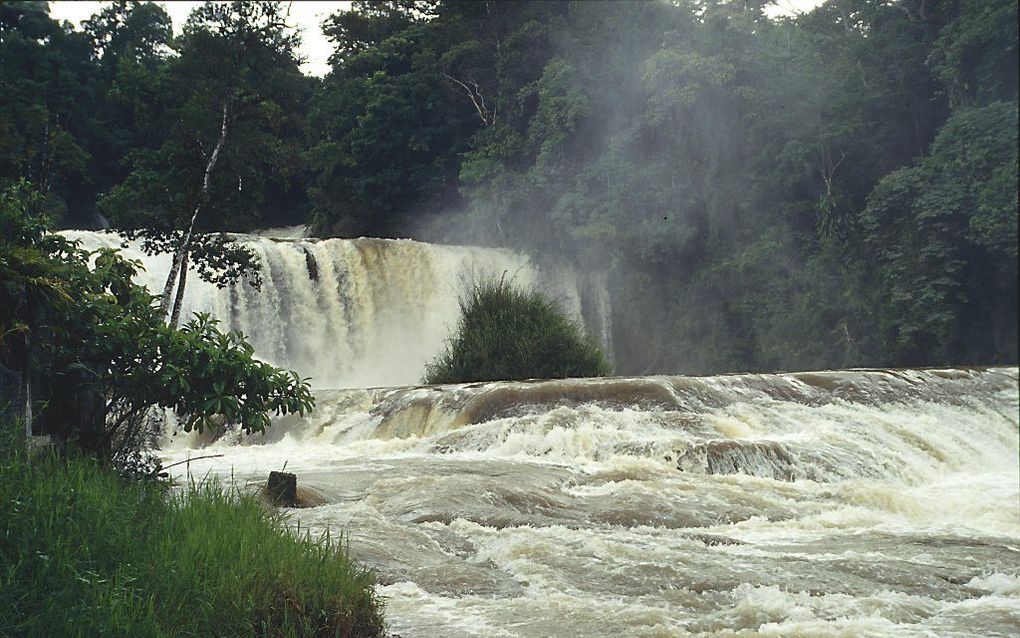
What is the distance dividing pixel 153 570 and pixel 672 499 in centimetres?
499

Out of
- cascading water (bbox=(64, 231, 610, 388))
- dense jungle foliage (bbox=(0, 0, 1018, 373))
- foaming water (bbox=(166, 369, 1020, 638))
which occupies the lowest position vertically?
foaming water (bbox=(166, 369, 1020, 638))

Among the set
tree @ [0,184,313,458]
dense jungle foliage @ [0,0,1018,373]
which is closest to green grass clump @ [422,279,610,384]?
dense jungle foliage @ [0,0,1018,373]

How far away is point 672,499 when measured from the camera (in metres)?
7.95

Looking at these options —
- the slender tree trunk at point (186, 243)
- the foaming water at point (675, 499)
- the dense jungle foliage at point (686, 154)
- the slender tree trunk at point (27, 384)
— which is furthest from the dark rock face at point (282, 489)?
the dense jungle foliage at point (686, 154)

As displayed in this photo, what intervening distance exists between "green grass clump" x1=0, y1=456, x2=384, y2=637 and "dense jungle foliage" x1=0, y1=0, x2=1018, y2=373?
42.9ft

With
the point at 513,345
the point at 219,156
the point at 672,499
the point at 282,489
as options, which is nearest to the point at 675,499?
the point at 672,499

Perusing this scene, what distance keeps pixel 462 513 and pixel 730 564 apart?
2.13 meters

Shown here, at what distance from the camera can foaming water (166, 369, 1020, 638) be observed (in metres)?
5.04

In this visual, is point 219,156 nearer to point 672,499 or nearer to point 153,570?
point 672,499

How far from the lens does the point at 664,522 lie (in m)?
7.21

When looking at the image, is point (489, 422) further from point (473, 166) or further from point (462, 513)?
point (473, 166)

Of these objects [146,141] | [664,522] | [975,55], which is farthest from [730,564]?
[146,141]

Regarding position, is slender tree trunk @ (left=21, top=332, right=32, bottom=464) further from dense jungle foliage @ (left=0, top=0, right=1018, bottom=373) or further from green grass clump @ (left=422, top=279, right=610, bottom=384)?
dense jungle foliage @ (left=0, top=0, right=1018, bottom=373)

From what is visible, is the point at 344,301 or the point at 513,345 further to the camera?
the point at 344,301
